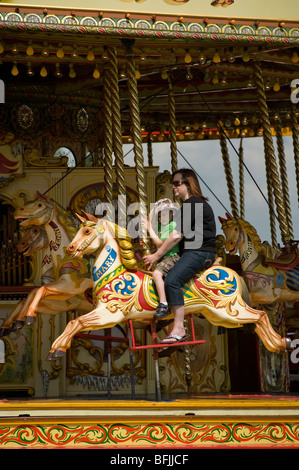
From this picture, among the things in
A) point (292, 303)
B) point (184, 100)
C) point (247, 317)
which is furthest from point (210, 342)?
point (184, 100)

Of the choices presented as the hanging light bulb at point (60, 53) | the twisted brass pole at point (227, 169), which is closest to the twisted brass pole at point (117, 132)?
the hanging light bulb at point (60, 53)

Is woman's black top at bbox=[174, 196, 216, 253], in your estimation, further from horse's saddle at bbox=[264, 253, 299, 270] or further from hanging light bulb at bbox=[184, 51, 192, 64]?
horse's saddle at bbox=[264, 253, 299, 270]

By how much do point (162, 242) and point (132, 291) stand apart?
0.62 meters

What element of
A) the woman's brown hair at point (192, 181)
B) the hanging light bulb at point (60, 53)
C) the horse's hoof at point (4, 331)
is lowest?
the horse's hoof at point (4, 331)

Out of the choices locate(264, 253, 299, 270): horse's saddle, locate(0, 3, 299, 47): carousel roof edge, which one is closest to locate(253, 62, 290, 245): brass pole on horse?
locate(264, 253, 299, 270): horse's saddle

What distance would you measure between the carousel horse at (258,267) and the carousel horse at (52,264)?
2057 millimetres

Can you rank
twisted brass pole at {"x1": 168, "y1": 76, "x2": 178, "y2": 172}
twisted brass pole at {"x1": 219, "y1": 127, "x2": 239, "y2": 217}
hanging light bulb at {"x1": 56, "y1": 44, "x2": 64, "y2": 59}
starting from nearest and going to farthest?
hanging light bulb at {"x1": 56, "y1": 44, "x2": 64, "y2": 59} < twisted brass pole at {"x1": 168, "y1": 76, "x2": 178, "y2": 172} < twisted brass pole at {"x1": 219, "y1": 127, "x2": 239, "y2": 217}

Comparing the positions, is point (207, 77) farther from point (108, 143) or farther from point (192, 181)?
point (192, 181)

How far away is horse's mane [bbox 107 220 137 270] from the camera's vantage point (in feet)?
30.5

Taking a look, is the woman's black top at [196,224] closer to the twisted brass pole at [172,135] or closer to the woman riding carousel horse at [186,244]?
the woman riding carousel horse at [186,244]

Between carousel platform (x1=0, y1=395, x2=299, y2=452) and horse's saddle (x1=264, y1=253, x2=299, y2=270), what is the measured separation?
9.61 ft

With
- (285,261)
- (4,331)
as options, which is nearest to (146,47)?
(285,261)

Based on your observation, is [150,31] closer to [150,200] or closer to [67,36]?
[67,36]

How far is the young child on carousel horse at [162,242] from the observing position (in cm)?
908
